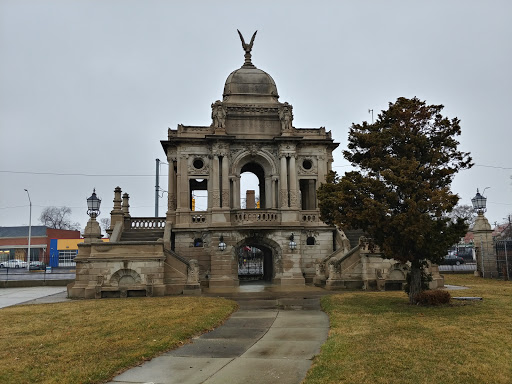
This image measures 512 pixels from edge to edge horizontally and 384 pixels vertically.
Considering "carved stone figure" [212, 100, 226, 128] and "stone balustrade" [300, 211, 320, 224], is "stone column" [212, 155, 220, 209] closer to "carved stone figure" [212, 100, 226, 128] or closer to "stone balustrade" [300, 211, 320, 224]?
"carved stone figure" [212, 100, 226, 128]

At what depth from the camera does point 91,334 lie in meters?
11.9

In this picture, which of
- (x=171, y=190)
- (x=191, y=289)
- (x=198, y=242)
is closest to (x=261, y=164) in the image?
(x=171, y=190)

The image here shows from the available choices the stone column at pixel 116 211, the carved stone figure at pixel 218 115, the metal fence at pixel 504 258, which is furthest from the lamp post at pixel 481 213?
the stone column at pixel 116 211

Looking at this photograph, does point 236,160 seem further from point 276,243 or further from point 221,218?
point 276,243

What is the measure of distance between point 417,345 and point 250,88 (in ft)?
81.4

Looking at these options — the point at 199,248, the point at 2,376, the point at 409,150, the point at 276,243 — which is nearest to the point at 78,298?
the point at 199,248

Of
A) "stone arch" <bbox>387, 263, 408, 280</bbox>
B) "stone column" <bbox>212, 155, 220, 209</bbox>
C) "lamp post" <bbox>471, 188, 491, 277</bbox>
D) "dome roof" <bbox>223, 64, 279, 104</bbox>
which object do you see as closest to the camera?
"stone arch" <bbox>387, 263, 408, 280</bbox>

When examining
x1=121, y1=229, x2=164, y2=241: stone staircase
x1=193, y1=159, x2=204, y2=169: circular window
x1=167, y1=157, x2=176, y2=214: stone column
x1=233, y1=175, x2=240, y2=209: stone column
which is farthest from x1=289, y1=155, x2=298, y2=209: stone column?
x1=121, y1=229, x2=164, y2=241: stone staircase

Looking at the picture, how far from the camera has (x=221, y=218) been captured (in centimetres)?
2820

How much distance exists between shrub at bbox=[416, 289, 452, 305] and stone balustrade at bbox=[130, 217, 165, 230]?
1881 centimetres

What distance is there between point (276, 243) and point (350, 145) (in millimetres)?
11855

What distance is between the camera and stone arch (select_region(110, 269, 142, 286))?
74.2 ft

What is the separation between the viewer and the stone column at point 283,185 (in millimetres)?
29123

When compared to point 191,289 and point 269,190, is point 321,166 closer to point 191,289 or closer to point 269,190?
point 269,190
